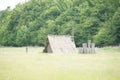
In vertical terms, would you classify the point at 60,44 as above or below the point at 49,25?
below

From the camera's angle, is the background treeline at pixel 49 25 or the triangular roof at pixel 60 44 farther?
the triangular roof at pixel 60 44

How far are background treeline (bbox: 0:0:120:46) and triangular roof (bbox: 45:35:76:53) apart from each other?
26 centimetres

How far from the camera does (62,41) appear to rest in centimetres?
1288

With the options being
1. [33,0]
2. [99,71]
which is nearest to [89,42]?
[33,0]

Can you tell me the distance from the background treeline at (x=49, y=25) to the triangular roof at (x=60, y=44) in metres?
0.26

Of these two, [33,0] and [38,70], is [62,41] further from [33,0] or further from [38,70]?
[38,70]

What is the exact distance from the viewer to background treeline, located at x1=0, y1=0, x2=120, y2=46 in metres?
8.10

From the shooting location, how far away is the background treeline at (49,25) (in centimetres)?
810

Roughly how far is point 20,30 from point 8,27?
70 centimetres

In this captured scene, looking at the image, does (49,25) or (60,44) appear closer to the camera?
(49,25)

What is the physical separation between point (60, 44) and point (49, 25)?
5.13 ft

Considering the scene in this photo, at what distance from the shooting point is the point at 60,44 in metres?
12.7

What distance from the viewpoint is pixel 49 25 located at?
445 inches

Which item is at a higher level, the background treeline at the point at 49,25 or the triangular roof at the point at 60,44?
the background treeline at the point at 49,25
